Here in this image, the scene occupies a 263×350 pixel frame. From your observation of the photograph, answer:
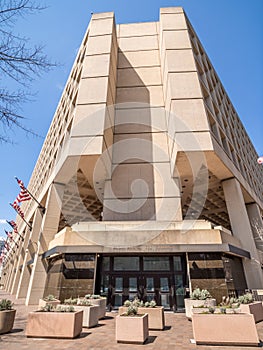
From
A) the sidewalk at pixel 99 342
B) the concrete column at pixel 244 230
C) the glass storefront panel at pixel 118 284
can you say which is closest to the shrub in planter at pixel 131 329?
the sidewalk at pixel 99 342

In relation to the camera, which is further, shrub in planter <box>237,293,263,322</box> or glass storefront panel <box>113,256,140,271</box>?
glass storefront panel <box>113,256,140,271</box>

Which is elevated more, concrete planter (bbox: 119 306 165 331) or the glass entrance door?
the glass entrance door

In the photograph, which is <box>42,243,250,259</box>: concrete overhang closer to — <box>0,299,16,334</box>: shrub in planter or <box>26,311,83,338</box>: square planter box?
<box>0,299,16,334</box>: shrub in planter

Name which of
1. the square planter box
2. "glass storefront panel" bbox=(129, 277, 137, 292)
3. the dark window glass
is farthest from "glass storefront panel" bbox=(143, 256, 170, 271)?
the square planter box

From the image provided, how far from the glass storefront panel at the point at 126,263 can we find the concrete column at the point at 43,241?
7.35 metres

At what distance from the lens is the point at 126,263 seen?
48.1 ft

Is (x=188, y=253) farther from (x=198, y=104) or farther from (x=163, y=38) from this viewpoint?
(x=163, y=38)

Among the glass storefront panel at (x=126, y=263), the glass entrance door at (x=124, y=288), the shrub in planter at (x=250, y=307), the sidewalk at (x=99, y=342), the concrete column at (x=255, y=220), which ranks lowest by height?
the sidewalk at (x=99, y=342)

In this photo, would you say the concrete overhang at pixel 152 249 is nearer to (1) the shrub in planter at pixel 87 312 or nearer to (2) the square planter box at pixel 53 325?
(1) the shrub in planter at pixel 87 312

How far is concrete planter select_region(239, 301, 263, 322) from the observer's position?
367 inches

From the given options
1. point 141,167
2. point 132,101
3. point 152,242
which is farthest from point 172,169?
point 132,101

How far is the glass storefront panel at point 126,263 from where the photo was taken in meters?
14.5

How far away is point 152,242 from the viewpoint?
47.4ft

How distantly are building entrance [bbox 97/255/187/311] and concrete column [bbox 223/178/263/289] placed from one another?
6.58m
